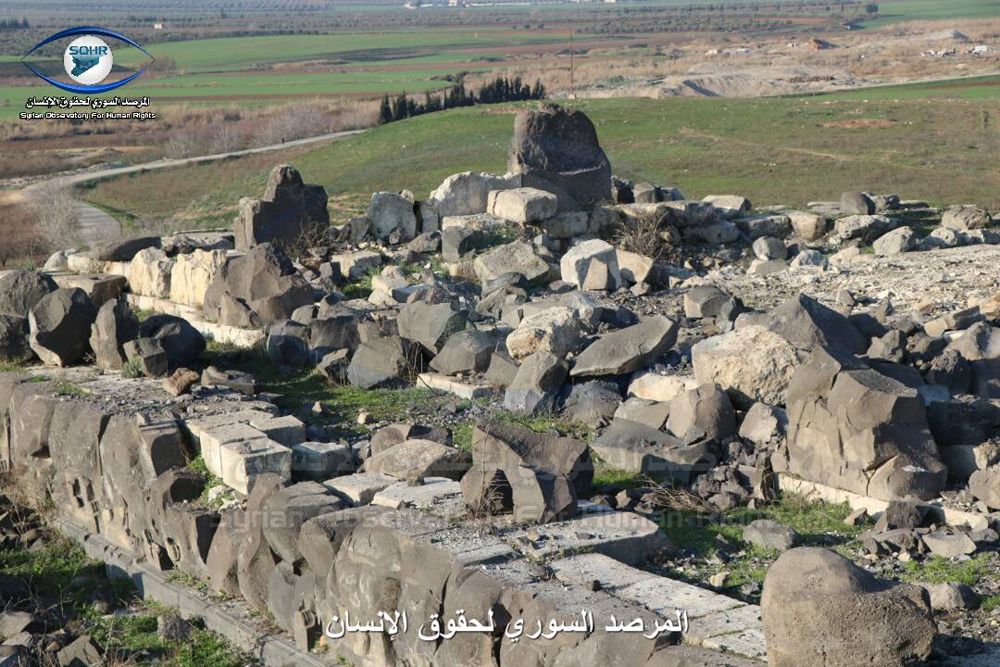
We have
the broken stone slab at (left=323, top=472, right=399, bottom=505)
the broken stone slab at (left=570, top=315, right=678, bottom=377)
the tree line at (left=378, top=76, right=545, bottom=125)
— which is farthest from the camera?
the tree line at (left=378, top=76, right=545, bottom=125)

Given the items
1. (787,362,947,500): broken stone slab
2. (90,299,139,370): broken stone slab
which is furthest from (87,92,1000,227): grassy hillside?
(787,362,947,500): broken stone slab

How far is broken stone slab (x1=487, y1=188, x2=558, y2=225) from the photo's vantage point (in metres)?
18.5

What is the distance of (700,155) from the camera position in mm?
33469

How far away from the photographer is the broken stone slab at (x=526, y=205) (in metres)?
18.5

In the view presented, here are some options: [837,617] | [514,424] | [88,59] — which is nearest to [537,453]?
[514,424]

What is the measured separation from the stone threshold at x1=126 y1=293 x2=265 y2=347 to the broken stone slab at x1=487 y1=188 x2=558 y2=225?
4.88 meters

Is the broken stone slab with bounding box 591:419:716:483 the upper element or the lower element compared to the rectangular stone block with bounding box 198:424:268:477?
lower

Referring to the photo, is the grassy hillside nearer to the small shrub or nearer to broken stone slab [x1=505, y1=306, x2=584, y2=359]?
broken stone slab [x1=505, y1=306, x2=584, y2=359]

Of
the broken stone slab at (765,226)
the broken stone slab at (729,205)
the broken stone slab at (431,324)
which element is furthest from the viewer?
the broken stone slab at (729,205)

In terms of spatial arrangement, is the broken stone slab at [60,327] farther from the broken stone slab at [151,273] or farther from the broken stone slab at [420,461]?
the broken stone slab at [420,461]

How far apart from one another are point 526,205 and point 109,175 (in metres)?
28.9

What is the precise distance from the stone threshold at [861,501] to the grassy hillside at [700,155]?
52.3 feet

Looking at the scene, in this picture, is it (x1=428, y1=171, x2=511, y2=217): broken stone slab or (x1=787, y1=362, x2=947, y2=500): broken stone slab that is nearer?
(x1=787, y1=362, x2=947, y2=500): broken stone slab

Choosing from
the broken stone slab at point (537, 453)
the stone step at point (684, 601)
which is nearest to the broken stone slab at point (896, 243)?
the broken stone slab at point (537, 453)
